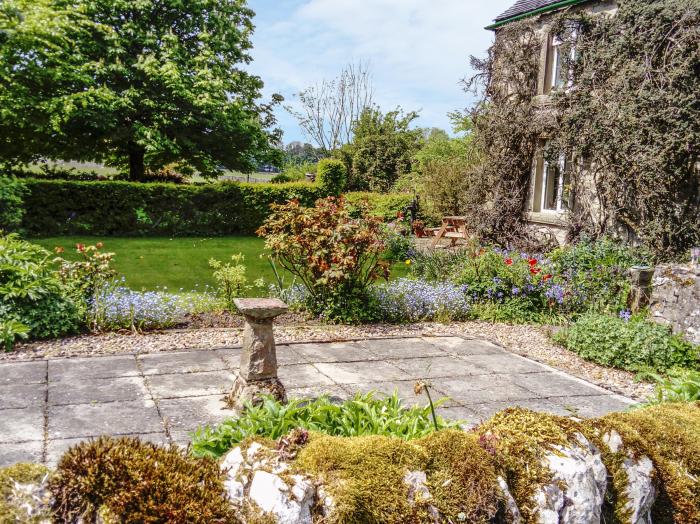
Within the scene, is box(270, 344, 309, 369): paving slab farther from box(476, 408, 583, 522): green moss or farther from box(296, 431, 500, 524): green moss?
box(296, 431, 500, 524): green moss

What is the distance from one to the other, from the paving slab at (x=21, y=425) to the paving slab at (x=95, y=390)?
218 millimetres

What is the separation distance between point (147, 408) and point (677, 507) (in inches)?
136

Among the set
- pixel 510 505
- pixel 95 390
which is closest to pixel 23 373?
pixel 95 390

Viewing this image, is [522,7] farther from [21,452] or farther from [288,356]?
[21,452]

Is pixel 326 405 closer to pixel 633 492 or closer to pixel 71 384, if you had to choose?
pixel 633 492

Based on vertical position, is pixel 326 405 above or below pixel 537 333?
above

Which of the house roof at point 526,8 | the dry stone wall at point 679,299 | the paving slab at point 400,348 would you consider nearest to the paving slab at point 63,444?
the paving slab at point 400,348

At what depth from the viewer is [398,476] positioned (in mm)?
2111

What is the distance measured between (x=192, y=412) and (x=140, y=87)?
55.1ft

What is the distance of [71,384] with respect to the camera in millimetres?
4816

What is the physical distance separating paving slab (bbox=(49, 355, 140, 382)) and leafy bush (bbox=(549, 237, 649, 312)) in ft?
20.1

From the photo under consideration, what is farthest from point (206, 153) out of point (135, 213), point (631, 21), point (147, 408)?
point (147, 408)

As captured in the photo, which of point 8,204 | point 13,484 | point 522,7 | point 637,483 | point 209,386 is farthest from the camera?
point 522,7

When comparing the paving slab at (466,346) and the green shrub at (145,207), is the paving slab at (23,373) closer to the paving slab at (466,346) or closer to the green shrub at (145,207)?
the paving slab at (466,346)
